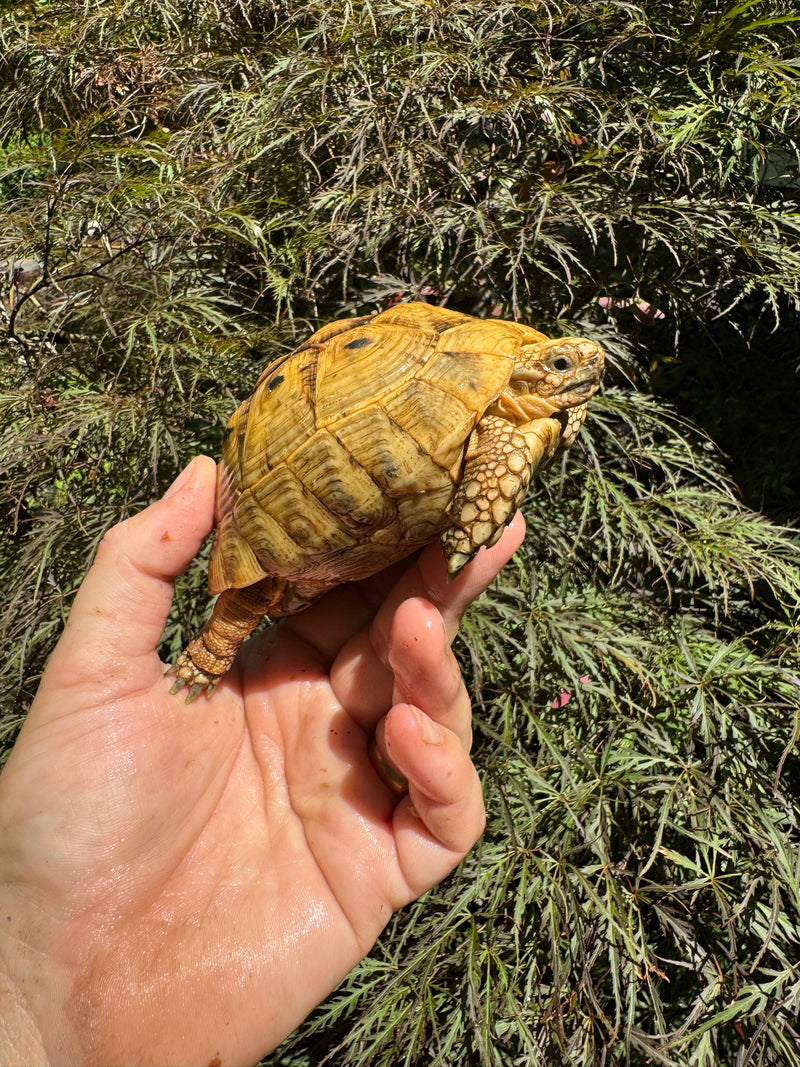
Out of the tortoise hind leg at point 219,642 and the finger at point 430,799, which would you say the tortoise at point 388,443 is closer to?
the tortoise hind leg at point 219,642

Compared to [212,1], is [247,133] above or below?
below

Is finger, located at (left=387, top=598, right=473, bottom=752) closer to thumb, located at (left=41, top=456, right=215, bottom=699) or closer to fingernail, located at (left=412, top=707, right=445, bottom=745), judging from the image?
fingernail, located at (left=412, top=707, right=445, bottom=745)

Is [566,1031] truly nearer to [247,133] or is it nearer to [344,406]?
[344,406]

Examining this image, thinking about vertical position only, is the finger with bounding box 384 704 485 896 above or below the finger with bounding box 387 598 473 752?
below

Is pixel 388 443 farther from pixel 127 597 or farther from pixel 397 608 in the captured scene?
pixel 127 597

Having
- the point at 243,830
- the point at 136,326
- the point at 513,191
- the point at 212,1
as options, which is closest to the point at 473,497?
the point at 243,830

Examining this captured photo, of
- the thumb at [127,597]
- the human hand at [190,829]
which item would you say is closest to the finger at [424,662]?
the human hand at [190,829]

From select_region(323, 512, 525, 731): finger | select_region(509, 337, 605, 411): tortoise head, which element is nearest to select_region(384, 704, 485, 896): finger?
select_region(323, 512, 525, 731): finger
